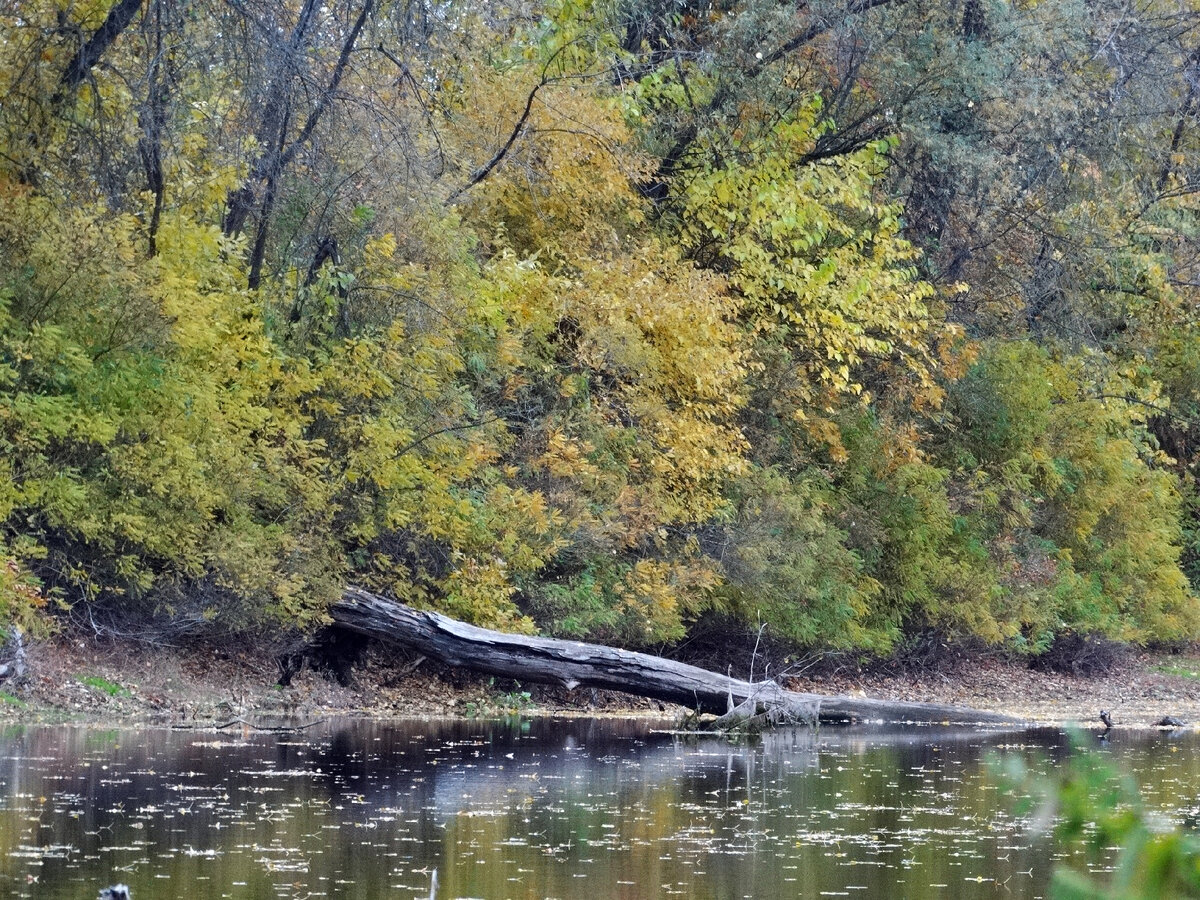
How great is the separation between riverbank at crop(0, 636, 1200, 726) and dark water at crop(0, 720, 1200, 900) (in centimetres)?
145

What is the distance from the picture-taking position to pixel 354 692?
1850 cm

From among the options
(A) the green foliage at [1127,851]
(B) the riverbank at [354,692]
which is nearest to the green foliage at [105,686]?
(B) the riverbank at [354,692]

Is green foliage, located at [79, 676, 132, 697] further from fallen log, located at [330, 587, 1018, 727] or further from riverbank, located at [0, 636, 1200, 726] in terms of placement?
fallen log, located at [330, 587, 1018, 727]

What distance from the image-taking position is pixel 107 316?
15.7 metres

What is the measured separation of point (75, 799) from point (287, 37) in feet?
27.1

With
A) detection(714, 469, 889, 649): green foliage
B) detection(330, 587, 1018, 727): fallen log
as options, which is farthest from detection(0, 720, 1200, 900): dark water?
detection(714, 469, 889, 649): green foliage

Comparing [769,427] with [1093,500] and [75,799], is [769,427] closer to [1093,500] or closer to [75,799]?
[1093,500]

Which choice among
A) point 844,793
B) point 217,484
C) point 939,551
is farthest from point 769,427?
point 844,793

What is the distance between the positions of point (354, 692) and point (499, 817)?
8279 millimetres

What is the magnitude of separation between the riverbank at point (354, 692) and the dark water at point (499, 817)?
1.45 meters

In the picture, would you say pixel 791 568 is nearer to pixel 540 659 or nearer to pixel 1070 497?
pixel 540 659

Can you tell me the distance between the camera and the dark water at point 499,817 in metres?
8.15

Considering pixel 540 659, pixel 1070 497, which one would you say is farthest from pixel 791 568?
pixel 1070 497

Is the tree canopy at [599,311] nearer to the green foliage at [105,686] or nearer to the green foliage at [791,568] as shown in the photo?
the green foliage at [791,568]
